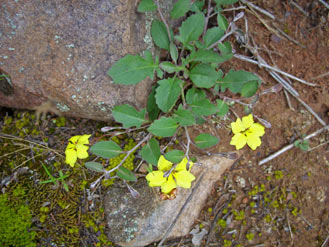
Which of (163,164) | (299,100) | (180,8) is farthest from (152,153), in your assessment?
(299,100)

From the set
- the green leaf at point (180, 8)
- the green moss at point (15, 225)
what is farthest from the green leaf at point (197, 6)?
the green moss at point (15, 225)

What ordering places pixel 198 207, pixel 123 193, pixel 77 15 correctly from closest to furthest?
1. pixel 77 15
2. pixel 123 193
3. pixel 198 207

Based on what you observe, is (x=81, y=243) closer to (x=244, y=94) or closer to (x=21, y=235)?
(x=21, y=235)

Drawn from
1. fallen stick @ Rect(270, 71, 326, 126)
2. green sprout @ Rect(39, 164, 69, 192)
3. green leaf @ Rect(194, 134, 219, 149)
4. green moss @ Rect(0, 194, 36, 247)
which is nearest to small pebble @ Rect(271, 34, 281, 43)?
fallen stick @ Rect(270, 71, 326, 126)

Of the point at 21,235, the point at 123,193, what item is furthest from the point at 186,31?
the point at 21,235

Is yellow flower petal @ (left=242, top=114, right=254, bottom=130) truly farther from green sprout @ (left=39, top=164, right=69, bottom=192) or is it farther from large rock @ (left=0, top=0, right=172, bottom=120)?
green sprout @ (left=39, top=164, right=69, bottom=192)

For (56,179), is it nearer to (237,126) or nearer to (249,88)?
(237,126)

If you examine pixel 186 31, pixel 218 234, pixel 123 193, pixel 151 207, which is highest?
pixel 186 31
